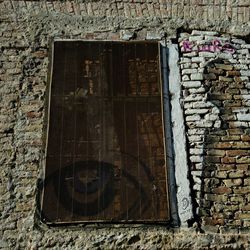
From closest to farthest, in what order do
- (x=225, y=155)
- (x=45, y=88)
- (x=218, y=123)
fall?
(x=225, y=155) → (x=218, y=123) → (x=45, y=88)

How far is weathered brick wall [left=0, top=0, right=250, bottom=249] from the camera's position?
317cm

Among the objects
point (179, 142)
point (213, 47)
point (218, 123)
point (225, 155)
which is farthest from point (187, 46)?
point (225, 155)

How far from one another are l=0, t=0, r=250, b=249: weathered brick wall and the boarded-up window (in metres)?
0.11

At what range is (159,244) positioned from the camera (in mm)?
3158

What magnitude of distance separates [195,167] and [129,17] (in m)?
1.60

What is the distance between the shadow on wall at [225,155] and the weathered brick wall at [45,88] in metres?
0.02

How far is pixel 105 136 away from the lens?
3.52m

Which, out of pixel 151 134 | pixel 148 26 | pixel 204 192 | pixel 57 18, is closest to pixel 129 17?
pixel 148 26

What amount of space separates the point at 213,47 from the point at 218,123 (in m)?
0.79

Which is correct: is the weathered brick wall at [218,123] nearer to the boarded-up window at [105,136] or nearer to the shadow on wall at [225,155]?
the shadow on wall at [225,155]

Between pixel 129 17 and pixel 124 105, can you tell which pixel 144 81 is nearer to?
→ pixel 124 105

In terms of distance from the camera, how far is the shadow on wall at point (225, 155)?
10.9ft

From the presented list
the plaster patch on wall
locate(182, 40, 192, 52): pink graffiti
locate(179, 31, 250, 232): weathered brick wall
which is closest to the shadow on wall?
locate(179, 31, 250, 232): weathered brick wall

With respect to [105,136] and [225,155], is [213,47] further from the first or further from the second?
[105,136]
